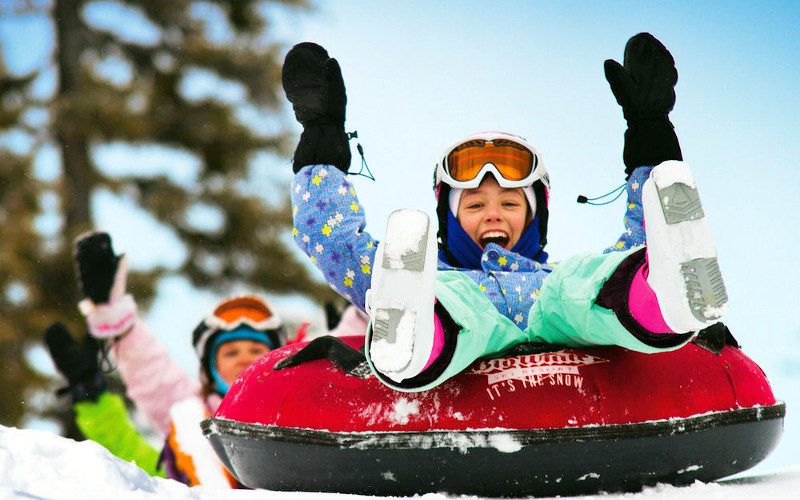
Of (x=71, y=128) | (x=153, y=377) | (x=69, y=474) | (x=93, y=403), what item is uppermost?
(x=71, y=128)

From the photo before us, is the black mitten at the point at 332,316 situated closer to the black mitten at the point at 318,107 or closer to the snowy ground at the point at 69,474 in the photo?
the black mitten at the point at 318,107

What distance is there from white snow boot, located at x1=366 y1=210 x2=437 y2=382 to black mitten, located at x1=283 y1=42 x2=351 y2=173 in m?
1.01

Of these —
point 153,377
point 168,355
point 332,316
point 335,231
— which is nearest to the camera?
point 335,231

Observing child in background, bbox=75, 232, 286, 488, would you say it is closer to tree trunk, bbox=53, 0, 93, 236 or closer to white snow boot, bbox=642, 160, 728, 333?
white snow boot, bbox=642, 160, 728, 333

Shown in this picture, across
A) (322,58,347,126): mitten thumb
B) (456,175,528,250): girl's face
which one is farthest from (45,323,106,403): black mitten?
(456,175,528,250): girl's face

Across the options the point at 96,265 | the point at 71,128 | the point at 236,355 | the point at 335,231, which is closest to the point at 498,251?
the point at 335,231

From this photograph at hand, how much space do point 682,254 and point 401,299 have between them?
0.51 metres

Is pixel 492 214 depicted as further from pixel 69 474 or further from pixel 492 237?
pixel 69 474

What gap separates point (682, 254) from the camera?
127cm

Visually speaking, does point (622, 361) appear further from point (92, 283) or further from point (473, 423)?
point (92, 283)

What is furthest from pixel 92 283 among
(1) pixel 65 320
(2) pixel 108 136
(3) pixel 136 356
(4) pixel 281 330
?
(2) pixel 108 136

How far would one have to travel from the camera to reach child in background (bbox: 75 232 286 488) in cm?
344

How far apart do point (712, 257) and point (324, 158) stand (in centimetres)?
132

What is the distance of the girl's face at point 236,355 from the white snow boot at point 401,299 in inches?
104
